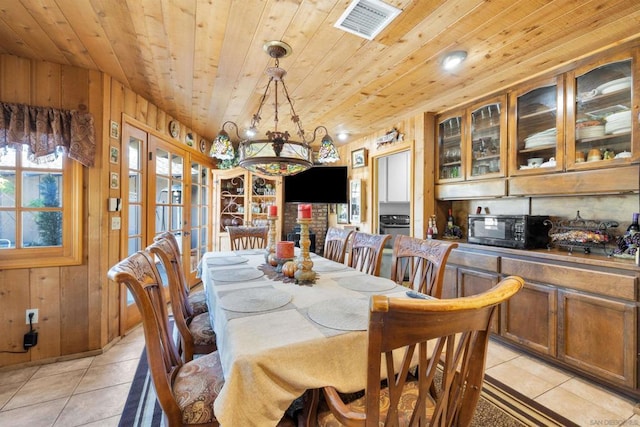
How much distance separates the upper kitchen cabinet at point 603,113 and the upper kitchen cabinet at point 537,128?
8 cm

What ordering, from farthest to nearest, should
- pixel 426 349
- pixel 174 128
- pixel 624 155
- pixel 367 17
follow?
pixel 174 128 < pixel 624 155 < pixel 367 17 < pixel 426 349

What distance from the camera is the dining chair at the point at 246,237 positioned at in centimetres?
333

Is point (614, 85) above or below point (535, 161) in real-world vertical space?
above

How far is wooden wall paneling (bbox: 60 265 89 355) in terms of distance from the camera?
2.22 m

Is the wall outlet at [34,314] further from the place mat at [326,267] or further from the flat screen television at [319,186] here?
the flat screen television at [319,186]

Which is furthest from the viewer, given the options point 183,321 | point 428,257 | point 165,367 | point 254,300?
point 428,257

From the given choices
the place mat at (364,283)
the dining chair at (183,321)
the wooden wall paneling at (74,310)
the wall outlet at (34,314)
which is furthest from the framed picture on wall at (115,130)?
the place mat at (364,283)

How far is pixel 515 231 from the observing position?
7.86ft

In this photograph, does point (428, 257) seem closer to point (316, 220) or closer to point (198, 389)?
point (198, 389)

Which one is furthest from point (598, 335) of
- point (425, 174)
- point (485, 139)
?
point (425, 174)

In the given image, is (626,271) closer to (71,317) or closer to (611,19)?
(611,19)

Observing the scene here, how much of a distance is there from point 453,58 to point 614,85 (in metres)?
1.13

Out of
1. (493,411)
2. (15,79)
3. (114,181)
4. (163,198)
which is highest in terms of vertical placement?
(15,79)

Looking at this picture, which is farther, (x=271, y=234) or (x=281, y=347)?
(x=271, y=234)
